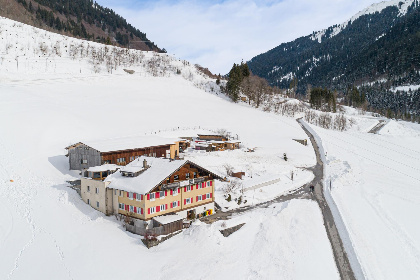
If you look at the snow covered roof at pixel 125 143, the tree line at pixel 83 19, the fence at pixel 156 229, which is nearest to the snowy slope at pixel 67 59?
the tree line at pixel 83 19

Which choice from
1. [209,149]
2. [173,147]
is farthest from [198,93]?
[173,147]

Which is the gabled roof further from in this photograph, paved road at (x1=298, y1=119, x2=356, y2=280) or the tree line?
the tree line

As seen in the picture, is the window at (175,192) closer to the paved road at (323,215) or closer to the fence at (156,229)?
the fence at (156,229)

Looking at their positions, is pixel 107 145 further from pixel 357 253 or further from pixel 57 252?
pixel 357 253

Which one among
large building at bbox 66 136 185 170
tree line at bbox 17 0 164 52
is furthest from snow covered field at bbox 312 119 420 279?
tree line at bbox 17 0 164 52

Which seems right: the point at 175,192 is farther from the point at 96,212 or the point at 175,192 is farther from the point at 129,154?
the point at 129,154

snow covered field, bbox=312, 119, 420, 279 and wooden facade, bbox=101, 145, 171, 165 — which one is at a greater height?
wooden facade, bbox=101, 145, 171, 165

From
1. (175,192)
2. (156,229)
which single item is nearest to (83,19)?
(175,192)
